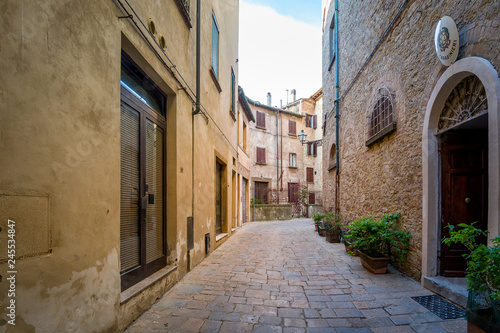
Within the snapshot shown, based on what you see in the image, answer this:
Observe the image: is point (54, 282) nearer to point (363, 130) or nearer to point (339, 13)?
point (363, 130)

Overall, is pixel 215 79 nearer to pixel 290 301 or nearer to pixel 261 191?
pixel 290 301

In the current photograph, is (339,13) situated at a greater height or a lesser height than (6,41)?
greater

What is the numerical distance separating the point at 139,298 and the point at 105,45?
2.62 meters

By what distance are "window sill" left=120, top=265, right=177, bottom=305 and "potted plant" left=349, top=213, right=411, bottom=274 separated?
3232mm

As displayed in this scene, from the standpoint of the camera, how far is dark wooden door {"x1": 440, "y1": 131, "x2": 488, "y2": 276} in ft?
11.1

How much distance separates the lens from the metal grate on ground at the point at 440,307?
2.72 metres

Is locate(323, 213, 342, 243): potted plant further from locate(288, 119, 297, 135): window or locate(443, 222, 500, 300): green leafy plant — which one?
locate(288, 119, 297, 135): window

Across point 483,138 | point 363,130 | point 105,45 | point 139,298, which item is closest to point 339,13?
point 363,130

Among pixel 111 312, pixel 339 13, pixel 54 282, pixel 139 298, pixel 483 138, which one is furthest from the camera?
pixel 339 13

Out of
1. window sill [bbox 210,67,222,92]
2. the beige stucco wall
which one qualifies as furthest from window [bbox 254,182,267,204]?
window sill [bbox 210,67,222,92]

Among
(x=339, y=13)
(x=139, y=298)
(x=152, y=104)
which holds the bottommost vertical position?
(x=139, y=298)

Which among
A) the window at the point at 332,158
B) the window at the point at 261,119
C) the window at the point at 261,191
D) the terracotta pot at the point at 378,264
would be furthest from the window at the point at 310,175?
the terracotta pot at the point at 378,264

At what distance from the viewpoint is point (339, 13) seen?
8.66m

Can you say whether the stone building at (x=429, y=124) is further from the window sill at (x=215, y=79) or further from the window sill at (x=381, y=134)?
the window sill at (x=215, y=79)
